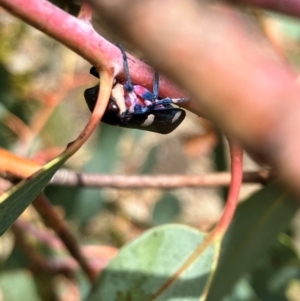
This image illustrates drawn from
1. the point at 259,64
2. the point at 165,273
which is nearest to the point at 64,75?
the point at 165,273

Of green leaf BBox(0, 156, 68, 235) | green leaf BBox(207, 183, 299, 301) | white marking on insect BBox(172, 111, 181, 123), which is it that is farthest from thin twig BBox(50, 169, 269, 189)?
green leaf BBox(0, 156, 68, 235)

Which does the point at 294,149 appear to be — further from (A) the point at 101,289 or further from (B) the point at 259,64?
(A) the point at 101,289

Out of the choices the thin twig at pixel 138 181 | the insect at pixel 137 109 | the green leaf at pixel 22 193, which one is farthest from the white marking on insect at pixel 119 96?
the thin twig at pixel 138 181

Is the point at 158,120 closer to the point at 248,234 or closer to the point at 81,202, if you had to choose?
the point at 248,234

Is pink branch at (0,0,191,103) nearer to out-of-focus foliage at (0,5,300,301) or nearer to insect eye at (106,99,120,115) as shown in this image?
insect eye at (106,99,120,115)

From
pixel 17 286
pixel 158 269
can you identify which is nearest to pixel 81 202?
pixel 17 286

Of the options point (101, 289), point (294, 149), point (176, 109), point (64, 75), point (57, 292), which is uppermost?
point (294, 149)
